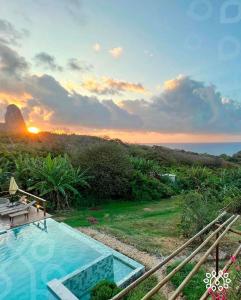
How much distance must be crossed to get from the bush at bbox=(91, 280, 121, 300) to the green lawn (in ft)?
10.2

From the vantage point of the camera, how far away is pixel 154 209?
16.0 m

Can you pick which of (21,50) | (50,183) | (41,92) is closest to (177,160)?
(41,92)

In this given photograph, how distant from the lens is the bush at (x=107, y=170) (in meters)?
17.3

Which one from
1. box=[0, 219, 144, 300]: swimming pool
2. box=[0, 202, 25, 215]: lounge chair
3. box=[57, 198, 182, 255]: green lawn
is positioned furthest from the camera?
box=[0, 202, 25, 215]: lounge chair

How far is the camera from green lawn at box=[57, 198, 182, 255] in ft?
30.9

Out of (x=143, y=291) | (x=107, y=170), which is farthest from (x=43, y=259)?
(x=107, y=170)

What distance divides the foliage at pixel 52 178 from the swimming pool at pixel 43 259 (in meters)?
4.37

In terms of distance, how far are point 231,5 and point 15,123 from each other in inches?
1947

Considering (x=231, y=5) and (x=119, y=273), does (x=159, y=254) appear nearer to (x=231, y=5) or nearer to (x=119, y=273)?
(x=119, y=273)

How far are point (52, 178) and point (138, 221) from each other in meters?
5.23

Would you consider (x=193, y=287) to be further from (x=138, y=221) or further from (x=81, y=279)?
(x=138, y=221)

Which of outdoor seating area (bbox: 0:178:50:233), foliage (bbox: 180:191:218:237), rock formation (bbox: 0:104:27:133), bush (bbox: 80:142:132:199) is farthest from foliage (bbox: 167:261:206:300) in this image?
rock formation (bbox: 0:104:27:133)

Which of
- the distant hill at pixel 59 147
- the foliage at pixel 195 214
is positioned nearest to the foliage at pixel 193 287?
the foliage at pixel 195 214

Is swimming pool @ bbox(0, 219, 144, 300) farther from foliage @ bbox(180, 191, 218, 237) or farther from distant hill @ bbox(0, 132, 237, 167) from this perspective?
distant hill @ bbox(0, 132, 237, 167)
